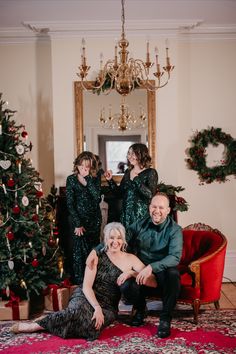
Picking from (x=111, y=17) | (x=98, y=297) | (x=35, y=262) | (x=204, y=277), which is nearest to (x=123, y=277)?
(x=98, y=297)

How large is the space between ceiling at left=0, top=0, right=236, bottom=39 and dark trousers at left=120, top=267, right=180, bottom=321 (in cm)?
291

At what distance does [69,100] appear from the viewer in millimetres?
5730

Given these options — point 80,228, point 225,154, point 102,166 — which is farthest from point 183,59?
point 80,228

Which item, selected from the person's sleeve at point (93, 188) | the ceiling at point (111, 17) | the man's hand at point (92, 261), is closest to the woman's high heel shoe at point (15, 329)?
the man's hand at point (92, 261)

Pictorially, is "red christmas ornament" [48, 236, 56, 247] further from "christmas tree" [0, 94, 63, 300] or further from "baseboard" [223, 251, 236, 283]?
"baseboard" [223, 251, 236, 283]

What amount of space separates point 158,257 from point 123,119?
2207mm

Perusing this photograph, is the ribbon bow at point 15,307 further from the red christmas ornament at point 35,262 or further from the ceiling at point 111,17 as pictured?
the ceiling at point 111,17

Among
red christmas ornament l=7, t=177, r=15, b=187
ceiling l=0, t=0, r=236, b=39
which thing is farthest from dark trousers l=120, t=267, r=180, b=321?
ceiling l=0, t=0, r=236, b=39

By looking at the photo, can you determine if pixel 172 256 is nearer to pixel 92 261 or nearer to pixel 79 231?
pixel 92 261

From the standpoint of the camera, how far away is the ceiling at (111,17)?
4.95 m

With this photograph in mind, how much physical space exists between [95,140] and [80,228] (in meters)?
1.34

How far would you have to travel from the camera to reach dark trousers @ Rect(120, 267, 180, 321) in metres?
3.74

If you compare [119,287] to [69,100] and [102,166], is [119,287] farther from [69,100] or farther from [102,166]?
[69,100]

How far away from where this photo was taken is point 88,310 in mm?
3635
